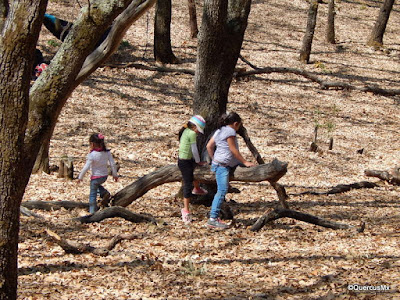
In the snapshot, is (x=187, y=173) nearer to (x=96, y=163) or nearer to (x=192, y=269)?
(x=96, y=163)

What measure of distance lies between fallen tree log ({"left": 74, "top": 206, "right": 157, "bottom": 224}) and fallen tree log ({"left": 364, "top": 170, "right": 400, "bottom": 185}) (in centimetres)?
583

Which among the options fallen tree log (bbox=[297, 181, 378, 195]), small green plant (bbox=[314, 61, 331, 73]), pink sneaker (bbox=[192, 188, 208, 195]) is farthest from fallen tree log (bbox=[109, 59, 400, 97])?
pink sneaker (bbox=[192, 188, 208, 195])

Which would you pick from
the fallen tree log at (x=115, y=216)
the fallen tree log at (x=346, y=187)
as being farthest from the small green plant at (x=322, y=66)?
the fallen tree log at (x=115, y=216)

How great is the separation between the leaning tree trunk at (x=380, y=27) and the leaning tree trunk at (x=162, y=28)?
9691mm

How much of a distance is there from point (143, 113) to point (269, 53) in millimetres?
7344

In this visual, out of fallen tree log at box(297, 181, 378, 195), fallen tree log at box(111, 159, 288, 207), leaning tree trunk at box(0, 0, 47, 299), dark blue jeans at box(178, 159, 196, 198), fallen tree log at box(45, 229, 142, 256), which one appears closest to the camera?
leaning tree trunk at box(0, 0, 47, 299)

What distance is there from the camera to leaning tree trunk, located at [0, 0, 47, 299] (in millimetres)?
3826

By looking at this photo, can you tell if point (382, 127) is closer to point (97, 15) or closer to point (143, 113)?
point (143, 113)

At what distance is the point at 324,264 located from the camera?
584 centimetres

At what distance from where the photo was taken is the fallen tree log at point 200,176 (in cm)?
695

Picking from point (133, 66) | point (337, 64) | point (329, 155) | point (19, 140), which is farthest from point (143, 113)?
point (19, 140)

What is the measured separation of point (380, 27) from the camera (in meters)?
21.8

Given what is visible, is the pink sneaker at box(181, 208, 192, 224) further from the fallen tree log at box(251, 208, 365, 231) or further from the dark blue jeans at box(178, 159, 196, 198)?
the fallen tree log at box(251, 208, 365, 231)

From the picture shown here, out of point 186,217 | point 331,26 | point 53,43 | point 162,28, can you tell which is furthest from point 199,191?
point 331,26
